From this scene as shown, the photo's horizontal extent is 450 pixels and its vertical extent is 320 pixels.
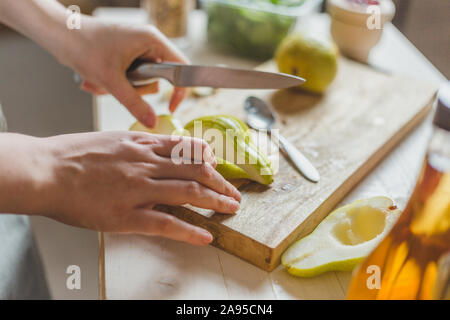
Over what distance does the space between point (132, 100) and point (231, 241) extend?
0.30 meters

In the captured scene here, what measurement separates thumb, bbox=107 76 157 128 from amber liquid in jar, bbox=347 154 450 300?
15.9 inches

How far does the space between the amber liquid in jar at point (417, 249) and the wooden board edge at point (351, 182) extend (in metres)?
0.10

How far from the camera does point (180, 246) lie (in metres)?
0.55

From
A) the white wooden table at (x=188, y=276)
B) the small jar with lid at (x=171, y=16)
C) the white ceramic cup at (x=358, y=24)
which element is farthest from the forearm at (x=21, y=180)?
the white ceramic cup at (x=358, y=24)

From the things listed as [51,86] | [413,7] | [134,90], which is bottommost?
[51,86]

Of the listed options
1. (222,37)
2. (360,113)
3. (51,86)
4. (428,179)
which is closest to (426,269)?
(428,179)

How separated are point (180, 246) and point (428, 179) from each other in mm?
297

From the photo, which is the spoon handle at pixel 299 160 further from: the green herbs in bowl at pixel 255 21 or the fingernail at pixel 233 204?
the green herbs in bowl at pixel 255 21

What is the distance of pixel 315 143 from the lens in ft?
2.42

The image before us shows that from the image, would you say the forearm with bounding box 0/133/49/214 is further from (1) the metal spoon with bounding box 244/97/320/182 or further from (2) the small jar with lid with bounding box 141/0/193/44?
(2) the small jar with lid with bounding box 141/0/193/44

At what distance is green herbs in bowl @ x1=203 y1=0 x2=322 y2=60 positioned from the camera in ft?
3.34

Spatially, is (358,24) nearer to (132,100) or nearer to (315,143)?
(315,143)

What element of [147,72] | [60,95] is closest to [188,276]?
[147,72]

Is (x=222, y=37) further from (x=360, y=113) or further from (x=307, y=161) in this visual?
(x=307, y=161)
